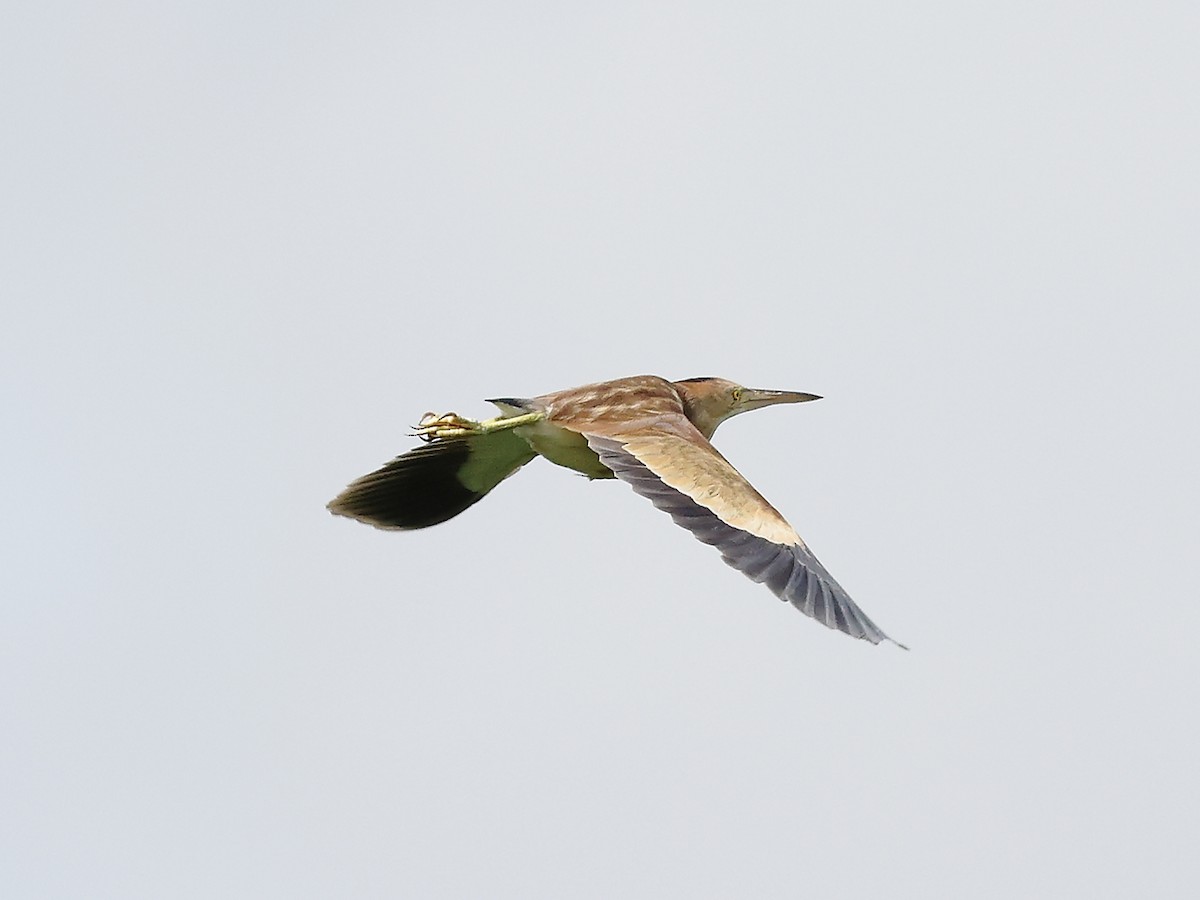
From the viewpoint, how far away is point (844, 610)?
9242 mm

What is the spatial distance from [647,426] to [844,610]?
5.92 ft

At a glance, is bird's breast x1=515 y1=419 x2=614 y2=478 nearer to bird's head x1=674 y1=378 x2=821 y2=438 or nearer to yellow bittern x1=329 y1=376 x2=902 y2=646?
yellow bittern x1=329 y1=376 x2=902 y2=646

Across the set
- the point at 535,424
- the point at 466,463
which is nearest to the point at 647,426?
the point at 535,424

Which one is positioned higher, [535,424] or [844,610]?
[535,424]

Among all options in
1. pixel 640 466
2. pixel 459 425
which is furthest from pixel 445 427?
pixel 640 466

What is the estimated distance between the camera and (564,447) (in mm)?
10992

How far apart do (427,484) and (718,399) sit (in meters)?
1.72

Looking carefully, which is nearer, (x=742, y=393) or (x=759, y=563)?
(x=759, y=563)

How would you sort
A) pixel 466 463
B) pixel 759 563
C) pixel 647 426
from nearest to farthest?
pixel 759 563 < pixel 647 426 < pixel 466 463

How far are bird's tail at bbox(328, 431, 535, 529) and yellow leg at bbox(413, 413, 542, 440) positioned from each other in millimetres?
389

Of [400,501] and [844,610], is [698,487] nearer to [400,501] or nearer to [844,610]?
[844,610]

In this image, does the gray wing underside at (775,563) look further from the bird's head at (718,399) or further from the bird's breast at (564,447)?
the bird's head at (718,399)

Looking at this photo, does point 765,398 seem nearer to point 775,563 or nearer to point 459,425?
point 459,425

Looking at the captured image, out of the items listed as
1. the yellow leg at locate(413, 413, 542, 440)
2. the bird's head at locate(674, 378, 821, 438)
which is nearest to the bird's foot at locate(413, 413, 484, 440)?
the yellow leg at locate(413, 413, 542, 440)
